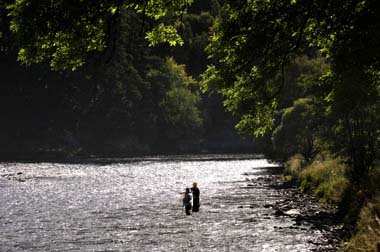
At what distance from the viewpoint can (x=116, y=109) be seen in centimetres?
14162

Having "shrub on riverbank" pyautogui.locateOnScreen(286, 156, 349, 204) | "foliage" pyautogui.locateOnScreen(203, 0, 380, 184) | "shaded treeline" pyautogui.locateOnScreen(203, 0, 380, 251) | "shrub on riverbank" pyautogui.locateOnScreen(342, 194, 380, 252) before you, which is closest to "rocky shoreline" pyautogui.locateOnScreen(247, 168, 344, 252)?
"shrub on riverbank" pyautogui.locateOnScreen(286, 156, 349, 204)

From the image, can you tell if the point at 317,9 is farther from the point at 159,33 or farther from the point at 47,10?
the point at 47,10

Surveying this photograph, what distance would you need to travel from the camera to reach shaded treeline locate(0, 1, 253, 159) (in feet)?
424

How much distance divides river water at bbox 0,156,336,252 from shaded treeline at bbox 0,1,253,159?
70.5 meters

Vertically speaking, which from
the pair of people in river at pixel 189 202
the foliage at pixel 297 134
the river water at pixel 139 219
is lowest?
the river water at pixel 139 219

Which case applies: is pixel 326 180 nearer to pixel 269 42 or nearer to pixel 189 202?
pixel 189 202

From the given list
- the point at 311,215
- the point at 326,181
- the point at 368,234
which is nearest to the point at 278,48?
the point at 368,234

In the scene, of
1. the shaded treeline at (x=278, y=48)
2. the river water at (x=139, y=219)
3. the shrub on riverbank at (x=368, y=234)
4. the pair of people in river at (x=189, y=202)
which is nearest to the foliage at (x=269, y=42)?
the shaded treeline at (x=278, y=48)

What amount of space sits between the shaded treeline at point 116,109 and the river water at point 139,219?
70.5m

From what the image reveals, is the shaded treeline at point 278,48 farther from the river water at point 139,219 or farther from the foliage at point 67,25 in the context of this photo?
the river water at point 139,219

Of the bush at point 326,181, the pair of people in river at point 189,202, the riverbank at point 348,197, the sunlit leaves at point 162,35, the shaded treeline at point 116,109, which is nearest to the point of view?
the sunlit leaves at point 162,35

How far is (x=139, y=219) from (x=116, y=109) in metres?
110

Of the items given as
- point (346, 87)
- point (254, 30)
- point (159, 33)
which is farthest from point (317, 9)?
point (346, 87)

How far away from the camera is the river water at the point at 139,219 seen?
83.8 feet
